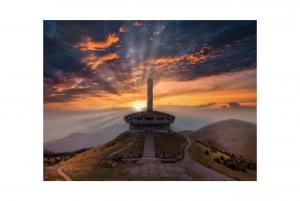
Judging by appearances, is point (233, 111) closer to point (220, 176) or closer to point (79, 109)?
point (220, 176)

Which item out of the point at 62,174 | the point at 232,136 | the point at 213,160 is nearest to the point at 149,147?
the point at 213,160

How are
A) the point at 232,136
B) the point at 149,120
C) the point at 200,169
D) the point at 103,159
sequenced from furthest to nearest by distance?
the point at 149,120 → the point at 232,136 → the point at 103,159 → the point at 200,169

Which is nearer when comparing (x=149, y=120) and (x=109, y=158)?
(x=109, y=158)

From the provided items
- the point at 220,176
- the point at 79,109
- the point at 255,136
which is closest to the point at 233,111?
the point at 255,136

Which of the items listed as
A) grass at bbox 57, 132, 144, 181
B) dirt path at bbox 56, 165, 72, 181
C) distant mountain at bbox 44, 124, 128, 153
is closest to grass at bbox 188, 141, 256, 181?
grass at bbox 57, 132, 144, 181

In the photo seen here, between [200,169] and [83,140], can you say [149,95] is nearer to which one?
[83,140]

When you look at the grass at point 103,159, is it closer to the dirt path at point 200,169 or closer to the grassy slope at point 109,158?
the grassy slope at point 109,158
